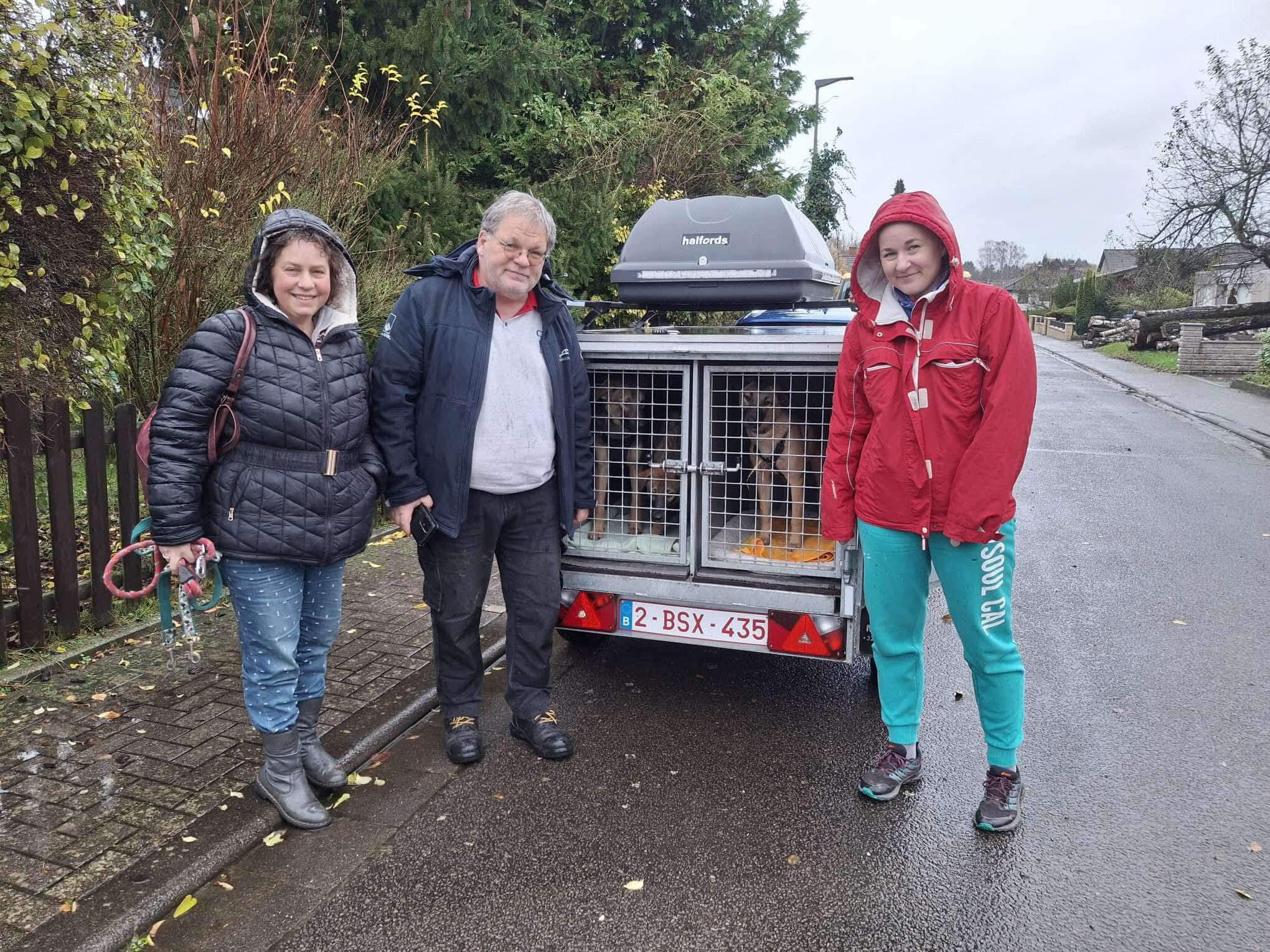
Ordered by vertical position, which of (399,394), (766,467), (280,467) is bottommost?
(766,467)

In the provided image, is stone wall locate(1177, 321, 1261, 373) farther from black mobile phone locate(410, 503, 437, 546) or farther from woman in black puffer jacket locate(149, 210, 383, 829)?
woman in black puffer jacket locate(149, 210, 383, 829)

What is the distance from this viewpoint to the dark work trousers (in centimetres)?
368

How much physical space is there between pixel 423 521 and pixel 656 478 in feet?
3.81

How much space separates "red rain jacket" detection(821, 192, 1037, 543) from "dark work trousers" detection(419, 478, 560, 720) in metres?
1.28

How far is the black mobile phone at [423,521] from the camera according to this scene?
3508 millimetres

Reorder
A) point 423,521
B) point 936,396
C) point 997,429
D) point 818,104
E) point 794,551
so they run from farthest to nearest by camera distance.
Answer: point 818,104 < point 794,551 < point 423,521 < point 936,396 < point 997,429

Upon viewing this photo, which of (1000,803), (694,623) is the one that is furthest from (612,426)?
(1000,803)

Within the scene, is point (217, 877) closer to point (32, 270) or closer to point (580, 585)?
point (580, 585)

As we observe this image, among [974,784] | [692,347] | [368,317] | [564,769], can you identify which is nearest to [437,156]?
[368,317]

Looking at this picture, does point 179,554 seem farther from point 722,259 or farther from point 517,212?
point 722,259

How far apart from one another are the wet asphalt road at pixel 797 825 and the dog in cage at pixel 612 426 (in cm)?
95

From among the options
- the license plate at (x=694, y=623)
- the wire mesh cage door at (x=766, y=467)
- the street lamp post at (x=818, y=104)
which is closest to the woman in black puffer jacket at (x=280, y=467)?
the license plate at (x=694, y=623)

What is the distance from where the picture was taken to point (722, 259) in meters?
4.57

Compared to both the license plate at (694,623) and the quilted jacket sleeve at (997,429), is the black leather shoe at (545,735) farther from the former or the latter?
the quilted jacket sleeve at (997,429)
